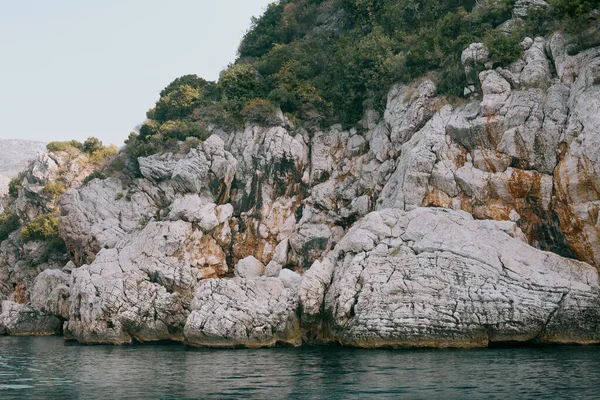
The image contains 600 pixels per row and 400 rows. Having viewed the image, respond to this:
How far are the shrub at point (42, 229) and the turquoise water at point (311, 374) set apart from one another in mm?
28563

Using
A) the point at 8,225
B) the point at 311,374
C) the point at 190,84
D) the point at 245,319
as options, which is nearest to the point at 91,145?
the point at 8,225

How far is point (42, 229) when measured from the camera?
5503 centimetres

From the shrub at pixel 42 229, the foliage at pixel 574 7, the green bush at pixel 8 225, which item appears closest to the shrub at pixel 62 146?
the green bush at pixel 8 225

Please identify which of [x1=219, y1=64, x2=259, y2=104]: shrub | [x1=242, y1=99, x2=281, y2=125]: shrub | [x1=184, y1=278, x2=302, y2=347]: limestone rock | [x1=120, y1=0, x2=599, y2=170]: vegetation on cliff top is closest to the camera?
[x1=184, y1=278, x2=302, y2=347]: limestone rock

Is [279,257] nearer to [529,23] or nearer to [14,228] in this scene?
[529,23]

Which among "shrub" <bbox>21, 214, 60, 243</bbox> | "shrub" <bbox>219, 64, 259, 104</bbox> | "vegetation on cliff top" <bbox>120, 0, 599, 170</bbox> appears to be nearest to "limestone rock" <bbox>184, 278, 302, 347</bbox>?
"vegetation on cliff top" <bbox>120, 0, 599, 170</bbox>

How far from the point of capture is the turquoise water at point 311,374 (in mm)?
16203

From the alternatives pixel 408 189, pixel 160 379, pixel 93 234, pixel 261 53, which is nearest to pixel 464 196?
pixel 408 189

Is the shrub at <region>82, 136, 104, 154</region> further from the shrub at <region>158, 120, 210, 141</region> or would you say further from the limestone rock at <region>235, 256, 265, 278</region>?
the limestone rock at <region>235, 256, 265, 278</region>

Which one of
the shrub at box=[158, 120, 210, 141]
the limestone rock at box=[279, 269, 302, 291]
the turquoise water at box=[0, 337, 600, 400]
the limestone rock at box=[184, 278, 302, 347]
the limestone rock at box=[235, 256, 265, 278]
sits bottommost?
the turquoise water at box=[0, 337, 600, 400]

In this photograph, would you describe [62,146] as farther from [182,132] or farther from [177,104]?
[182,132]

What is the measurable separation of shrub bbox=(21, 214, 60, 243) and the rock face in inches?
1378

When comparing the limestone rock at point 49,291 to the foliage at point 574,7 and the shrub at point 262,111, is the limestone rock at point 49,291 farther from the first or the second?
the foliage at point 574,7

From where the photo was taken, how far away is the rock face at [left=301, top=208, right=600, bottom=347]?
2591 cm
